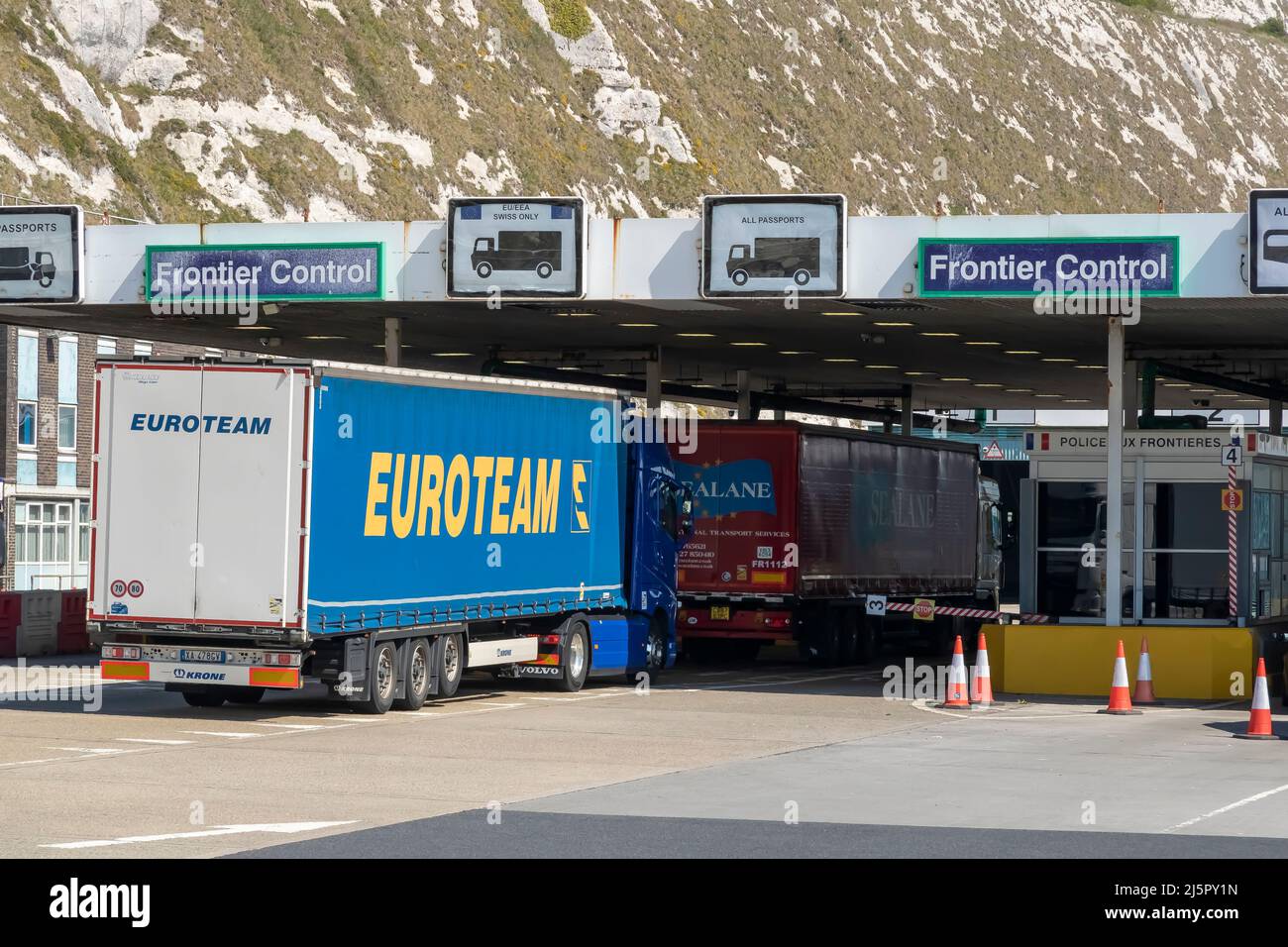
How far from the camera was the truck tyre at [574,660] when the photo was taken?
25.4 metres

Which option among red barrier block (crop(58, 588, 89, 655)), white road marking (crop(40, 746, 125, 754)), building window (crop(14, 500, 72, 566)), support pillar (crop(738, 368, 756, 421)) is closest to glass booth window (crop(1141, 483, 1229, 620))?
white road marking (crop(40, 746, 125, 754))

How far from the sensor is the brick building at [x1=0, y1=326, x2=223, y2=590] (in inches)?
1951

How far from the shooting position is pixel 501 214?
25562mm

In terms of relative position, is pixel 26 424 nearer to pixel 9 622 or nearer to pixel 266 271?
pixel 9 622

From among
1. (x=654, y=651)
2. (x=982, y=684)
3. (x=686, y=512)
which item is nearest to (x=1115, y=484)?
(x=982, y=684)

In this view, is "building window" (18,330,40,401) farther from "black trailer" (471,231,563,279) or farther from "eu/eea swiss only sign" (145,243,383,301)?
"black trailer" (471,231,563,279)

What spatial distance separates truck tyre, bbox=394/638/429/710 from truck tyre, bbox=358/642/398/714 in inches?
11.0

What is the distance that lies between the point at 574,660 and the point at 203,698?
516 cm

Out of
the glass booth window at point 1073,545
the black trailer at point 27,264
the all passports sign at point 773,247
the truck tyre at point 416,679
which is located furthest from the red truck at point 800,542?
the black trailer at point 27,264

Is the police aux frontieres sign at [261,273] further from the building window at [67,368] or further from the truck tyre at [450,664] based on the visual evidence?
the building window at [67,368]

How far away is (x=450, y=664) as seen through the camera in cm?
2334

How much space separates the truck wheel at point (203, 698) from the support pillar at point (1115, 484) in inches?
437

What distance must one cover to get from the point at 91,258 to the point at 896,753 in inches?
574
